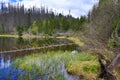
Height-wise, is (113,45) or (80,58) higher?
(113,45)

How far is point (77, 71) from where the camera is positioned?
15.4 metres

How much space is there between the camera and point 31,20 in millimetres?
117812

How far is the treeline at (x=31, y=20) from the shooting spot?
7649 centimetres

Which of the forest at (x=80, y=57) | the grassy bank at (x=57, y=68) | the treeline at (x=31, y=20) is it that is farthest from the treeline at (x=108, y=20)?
the treeline at (x=31, y=20)

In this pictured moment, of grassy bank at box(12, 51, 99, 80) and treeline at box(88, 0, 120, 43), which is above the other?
treeline at box(88, 0, 120, 43)

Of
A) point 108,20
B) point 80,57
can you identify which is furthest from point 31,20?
point 80,57

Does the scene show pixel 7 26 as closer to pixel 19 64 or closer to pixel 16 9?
pixel 16 9

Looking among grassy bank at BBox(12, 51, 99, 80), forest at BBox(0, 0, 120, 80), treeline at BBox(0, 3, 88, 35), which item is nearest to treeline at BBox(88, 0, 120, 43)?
forest at BBox(0, 0, 120, 80)

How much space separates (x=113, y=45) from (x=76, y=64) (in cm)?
267

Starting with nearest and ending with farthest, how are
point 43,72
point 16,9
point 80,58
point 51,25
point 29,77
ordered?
1. point 29,77
2. point 43,72
3. point 80,58
4. point 51,25
5. point 16,9

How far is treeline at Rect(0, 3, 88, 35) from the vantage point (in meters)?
76.5

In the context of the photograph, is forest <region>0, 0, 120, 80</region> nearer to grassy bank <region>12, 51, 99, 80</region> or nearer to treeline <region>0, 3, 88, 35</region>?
grassy bank <region>12, 51, 99, 80</region>

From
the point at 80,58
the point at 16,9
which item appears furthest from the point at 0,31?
the point at 80,58

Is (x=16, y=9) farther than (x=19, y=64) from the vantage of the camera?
Yes
